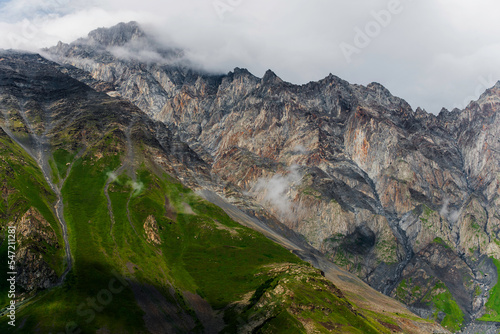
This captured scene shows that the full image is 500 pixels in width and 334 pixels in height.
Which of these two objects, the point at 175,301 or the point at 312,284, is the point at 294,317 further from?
the point at 175,301

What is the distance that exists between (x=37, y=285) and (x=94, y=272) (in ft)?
85.9

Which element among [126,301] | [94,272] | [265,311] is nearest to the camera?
[265,311]

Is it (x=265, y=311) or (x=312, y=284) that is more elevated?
(x=312, y=284)

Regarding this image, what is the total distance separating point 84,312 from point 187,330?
154ft

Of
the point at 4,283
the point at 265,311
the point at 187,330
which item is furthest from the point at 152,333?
the point at 4,283

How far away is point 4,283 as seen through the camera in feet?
574

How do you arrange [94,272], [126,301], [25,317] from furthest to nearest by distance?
[94,272], [126,301], [25,317]

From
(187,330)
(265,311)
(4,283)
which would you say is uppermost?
(265,311)

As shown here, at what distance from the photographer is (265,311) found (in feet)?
557

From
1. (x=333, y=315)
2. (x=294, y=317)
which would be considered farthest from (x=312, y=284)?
(x=294, y=317)

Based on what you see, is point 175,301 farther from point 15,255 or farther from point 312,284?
point 15,255

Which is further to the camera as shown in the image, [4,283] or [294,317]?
[4,283]

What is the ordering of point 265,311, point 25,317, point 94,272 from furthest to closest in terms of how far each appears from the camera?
point 94,272 < point 265,311 < point 25,317

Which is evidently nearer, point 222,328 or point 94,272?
point 222,328
